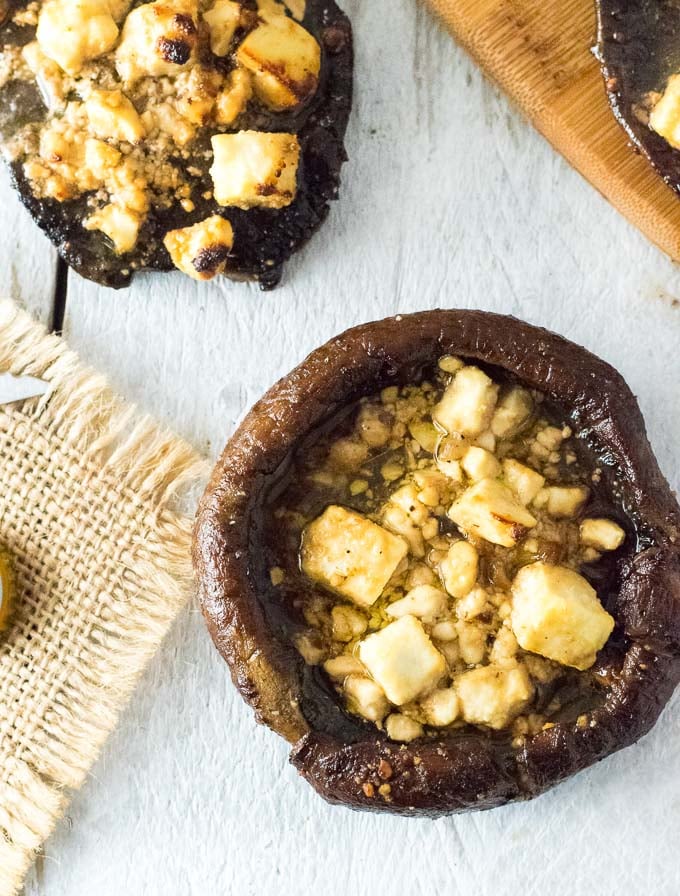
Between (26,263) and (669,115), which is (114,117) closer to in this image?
(26,263)

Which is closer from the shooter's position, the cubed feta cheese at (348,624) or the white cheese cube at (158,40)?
the cubed feta cheese at (348,624)

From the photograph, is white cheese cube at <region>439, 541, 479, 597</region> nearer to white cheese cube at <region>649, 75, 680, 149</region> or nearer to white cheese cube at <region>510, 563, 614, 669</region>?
white cheese cube at <region>510, 563, 614, 669</region>

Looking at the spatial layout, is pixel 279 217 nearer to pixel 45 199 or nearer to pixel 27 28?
pixel 45 199

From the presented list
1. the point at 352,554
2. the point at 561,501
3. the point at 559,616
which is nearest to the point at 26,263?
the point at 352,554

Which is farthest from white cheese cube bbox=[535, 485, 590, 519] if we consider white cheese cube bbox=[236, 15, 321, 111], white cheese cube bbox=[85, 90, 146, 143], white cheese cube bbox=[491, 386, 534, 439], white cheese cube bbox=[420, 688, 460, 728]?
white cheese cube bbox=[85, 90, 146, 143]

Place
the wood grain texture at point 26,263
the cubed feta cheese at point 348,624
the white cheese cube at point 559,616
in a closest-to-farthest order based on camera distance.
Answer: the white cheese cube at point 559,616 → the cubed feta cheese at point 348,624 → the wood grain texture at point 26,263

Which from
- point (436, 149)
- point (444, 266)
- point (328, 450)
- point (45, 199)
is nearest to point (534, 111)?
point (436, 149)

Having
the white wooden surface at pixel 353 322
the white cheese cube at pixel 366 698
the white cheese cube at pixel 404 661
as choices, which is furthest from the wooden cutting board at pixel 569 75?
the white cheese cube at pixel 366 698

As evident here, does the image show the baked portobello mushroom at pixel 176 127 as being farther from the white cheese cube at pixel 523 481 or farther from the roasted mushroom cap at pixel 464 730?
the white cheese cube at pixel 523 481
